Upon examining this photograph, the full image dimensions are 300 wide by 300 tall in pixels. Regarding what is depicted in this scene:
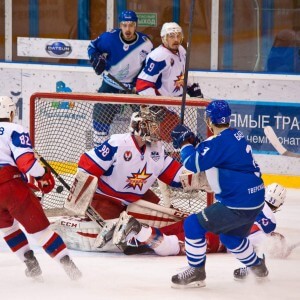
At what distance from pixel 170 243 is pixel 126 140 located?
0.60 metres

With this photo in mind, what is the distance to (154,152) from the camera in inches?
262

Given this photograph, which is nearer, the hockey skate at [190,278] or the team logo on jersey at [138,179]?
the hockey skate at [190,278]

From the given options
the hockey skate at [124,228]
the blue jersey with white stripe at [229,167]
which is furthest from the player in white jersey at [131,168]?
the blue jersey with white stripe at [229,167]

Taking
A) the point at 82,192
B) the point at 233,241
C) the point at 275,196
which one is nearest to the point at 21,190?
the point at 82,192

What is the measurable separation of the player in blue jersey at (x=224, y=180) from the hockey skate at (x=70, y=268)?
0.59 m

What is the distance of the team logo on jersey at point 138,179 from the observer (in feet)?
21.7

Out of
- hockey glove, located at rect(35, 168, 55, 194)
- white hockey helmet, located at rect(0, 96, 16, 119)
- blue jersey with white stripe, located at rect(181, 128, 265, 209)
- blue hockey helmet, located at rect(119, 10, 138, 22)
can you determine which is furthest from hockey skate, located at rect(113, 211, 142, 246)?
blue hockey helmet, located at rect(119, 10, 138, 22)

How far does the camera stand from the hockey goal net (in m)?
7.16

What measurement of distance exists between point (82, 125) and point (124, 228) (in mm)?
1510

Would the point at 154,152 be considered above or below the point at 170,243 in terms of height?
above

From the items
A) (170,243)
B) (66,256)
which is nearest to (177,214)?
(170,243)

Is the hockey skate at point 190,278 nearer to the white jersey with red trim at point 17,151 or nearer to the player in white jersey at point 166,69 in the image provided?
the white jersey with red trim at point 17,151

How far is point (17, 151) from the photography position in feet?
18.8

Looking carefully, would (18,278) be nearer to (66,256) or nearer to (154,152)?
(66,256)
